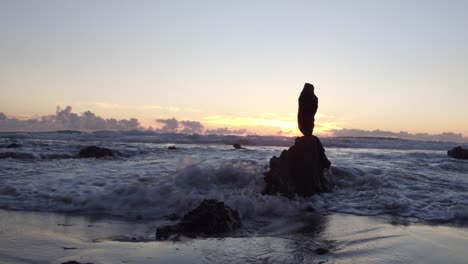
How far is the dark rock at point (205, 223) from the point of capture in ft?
21.5

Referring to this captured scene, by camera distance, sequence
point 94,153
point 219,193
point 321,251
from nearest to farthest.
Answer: point 321,251 → point 219,193 → point 94,153

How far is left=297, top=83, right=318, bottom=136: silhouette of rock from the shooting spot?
11711 millimetres

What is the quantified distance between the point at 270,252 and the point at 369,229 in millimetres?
2662

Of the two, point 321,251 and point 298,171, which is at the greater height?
point 298,171

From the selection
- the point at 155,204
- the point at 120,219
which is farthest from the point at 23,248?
the point at 155,204

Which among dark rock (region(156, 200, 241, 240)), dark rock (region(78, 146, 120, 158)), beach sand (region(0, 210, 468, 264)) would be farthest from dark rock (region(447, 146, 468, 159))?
dark rock (region(156, 200, 241, 240))

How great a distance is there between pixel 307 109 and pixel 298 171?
1.72 metres

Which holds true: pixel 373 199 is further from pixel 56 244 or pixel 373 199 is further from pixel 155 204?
pixel 56 244

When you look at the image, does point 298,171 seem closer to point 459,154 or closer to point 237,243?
point 237,243

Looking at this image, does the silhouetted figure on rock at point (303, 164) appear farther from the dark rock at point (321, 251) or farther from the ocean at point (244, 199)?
the dark rock at point (321, 251)

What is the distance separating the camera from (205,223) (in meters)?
6.73

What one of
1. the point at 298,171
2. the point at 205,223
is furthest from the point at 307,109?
the point at 205,223

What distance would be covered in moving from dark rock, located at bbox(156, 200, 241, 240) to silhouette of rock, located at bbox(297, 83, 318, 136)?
517 cm

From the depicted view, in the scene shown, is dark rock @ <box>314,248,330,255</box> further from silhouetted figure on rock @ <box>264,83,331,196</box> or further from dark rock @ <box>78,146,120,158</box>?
dark rock @ <box>78,146,120,158</box>
